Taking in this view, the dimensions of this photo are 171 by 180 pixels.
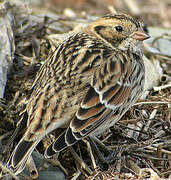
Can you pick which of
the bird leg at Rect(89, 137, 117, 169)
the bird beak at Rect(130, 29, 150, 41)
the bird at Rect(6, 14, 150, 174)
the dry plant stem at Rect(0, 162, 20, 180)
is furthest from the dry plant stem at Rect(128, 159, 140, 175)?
the bird beak at Rect(130, 29, 150, 41)

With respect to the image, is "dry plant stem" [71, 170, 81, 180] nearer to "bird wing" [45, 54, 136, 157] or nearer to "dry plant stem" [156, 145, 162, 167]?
"bird wing" [45, 54, 136, 157]

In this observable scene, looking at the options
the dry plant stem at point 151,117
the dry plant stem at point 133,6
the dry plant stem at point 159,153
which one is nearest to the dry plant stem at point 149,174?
the dry plant stem at point 159,153

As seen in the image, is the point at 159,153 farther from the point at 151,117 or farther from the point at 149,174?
the point at 151,117

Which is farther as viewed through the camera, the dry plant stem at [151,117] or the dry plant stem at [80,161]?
the dry plant stem at [151,117]

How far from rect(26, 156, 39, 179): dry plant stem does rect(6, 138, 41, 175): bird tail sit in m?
0.15

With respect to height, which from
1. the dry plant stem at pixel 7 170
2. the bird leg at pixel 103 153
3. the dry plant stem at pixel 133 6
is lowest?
the dry plant stem at pixel 133 6

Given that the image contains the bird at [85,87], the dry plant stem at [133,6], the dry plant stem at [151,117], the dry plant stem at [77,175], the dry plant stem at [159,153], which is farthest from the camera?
the dry plant stem at [133,6]

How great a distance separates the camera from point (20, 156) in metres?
3.34

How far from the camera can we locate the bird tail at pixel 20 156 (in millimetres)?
3271

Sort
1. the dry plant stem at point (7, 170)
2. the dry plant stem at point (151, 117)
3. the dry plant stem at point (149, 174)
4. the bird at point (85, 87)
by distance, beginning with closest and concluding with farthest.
Answer: the dry plant stem at point (7, 170) < the dry plant stem at point (149, 174) < the bird at point (85, 87) < the dry plant stem at point (151, 117)

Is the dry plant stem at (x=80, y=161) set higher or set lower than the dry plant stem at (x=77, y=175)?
higher

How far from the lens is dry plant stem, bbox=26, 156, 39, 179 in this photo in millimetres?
3414

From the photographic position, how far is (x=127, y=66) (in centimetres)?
409

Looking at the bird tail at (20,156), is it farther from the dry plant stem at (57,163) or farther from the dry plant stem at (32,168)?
the dry plant stem at (57,163)
